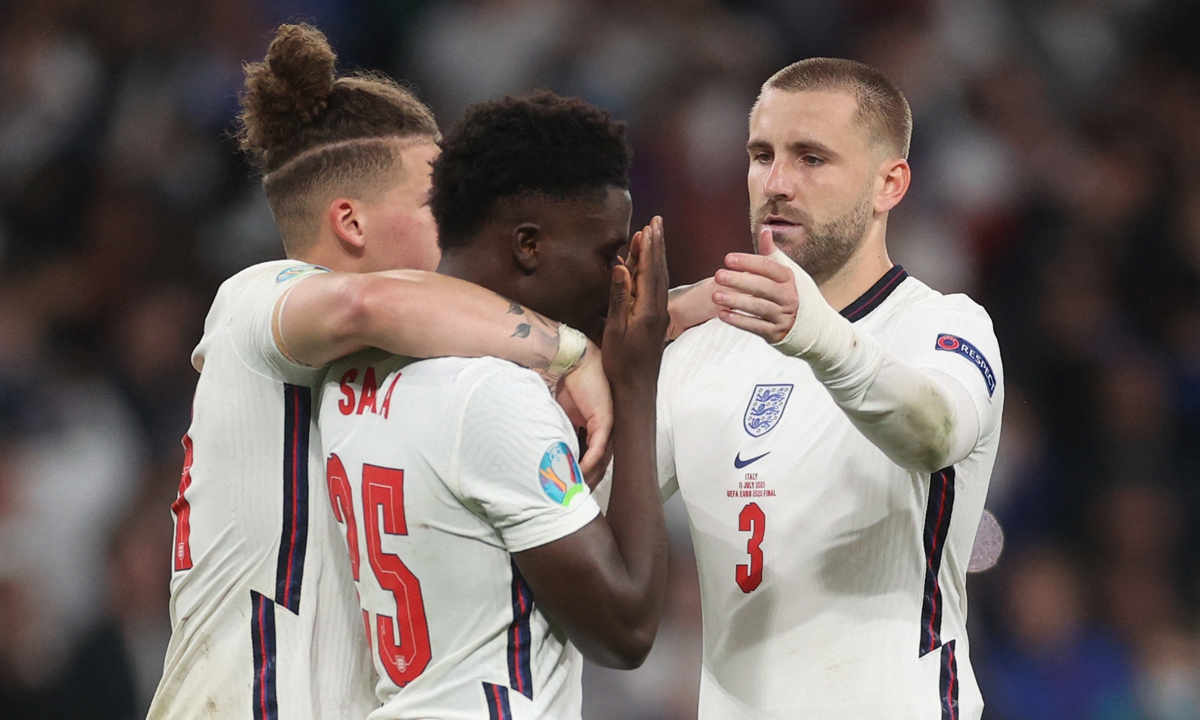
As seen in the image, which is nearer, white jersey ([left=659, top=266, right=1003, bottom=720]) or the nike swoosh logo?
white jersey ([left=659, top=266, right=1003, bottom=720])

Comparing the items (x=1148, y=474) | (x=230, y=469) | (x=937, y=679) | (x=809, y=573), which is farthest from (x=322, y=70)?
(x=1148, y=474)

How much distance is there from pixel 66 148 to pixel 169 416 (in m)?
1.58

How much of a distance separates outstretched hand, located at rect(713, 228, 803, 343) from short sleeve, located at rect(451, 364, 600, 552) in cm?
44

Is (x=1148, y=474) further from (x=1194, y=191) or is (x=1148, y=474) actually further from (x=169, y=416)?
(x=169, y=416)

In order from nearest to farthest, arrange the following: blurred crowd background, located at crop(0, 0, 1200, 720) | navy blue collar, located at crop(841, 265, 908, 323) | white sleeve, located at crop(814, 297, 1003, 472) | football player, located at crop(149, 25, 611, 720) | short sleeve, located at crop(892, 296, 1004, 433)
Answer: football player, located at crop(149, 25, 611, 720) → white sleeve, located at crop(814, 297, 1003, 472) → short sleeve, located at crop(892, 296, 1004, 433) → navy blue collar, located at crop(841, 265, 908, 323) → blurred crowd background, located at crop(0, 0, 1200, 720)

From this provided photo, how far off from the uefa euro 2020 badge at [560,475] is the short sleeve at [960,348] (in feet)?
2.94

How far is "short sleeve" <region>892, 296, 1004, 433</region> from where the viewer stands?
2695mm

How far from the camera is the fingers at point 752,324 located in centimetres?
A: 234

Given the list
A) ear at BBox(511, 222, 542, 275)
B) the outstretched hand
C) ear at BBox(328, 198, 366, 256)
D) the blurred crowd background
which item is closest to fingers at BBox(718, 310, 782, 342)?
the outstretched hand

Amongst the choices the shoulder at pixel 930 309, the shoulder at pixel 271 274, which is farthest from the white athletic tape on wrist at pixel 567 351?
the shoulder at pixel 930 309

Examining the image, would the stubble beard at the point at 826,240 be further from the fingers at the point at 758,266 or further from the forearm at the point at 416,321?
the forearm at the point at 416,321

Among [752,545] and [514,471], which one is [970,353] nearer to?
[752,545]

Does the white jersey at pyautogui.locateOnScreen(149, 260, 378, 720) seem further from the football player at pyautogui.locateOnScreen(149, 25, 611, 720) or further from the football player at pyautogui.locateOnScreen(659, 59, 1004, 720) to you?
the football player at pyautogui.locateOnScreen(659, 59, 1004, 720)

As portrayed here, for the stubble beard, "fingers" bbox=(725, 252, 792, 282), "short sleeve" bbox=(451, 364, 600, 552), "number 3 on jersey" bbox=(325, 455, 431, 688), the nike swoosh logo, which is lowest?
"number 3 on jersey" bbox=(325, 455, 431, 688)
